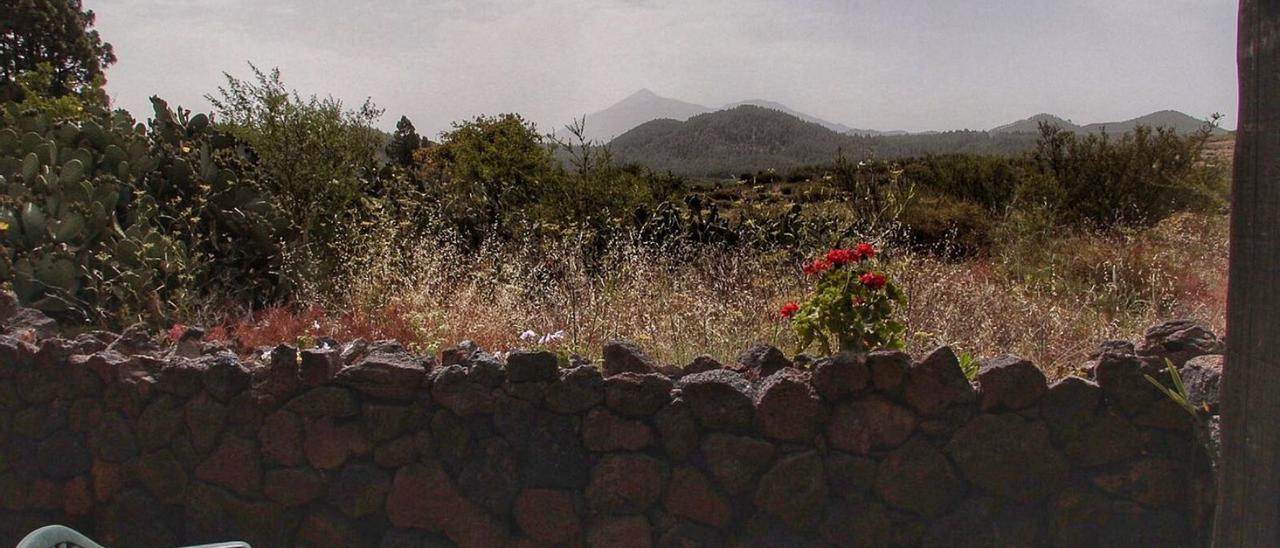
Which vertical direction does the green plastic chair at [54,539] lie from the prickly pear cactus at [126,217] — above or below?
below

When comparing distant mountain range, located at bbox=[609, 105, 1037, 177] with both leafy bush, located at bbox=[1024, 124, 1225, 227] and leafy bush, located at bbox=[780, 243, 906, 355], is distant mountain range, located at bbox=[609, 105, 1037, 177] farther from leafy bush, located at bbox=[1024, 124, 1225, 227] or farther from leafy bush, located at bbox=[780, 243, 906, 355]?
leafy bush, located at bbox=[780, 243, 906, 355]

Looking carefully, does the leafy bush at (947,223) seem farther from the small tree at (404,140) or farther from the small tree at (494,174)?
the small tree at (404,140)

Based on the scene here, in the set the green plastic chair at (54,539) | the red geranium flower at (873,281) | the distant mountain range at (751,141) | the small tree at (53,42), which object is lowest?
the green plastic chair at (54,539)

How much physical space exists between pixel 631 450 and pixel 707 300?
2.34 metres

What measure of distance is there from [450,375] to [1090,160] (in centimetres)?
984

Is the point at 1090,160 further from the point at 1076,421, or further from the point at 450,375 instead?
the point at 450,375

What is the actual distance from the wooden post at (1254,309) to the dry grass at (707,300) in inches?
79.6

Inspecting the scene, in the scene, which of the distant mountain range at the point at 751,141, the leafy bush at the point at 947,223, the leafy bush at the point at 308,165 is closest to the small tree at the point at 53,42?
the distant mountain range at the point at 751,141

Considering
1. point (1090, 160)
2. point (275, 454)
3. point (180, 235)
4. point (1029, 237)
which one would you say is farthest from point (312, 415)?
point (1090, 160)

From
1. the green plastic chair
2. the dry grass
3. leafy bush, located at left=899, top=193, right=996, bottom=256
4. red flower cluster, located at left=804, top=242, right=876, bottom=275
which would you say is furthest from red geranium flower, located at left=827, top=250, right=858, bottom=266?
leafy bush, located at left=899, top=193, right=996, bottom=256

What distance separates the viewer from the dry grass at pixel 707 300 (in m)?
5.37

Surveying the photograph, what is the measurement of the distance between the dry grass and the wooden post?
202cm

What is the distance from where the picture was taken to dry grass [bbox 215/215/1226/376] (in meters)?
5.37

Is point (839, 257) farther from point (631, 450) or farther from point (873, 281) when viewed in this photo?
point (631, 450)
